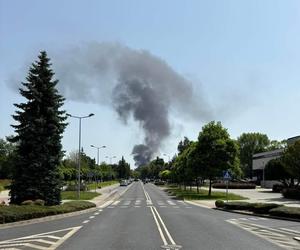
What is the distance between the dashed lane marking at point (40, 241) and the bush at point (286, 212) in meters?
14.2

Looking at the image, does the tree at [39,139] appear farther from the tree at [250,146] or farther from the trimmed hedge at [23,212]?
the tree at [250,146]

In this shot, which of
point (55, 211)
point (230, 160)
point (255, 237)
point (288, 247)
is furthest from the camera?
point (230, 160)

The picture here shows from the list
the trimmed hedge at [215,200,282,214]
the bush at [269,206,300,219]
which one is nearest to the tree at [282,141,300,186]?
the trimmed hedge at [215,200,282,214]

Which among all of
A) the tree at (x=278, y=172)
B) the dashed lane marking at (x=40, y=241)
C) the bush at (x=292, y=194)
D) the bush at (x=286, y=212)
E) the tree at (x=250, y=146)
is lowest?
the dashed lane marking at (x=40, y=241)

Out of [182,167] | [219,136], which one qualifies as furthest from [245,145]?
[219,136]

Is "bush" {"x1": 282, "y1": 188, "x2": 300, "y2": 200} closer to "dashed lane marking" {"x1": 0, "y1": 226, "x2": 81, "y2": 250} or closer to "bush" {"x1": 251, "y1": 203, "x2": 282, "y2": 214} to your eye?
"bush" {"x1": 251, "y1": 203, "x2": 282, "y2": 214}

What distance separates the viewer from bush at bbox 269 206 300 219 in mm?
27438

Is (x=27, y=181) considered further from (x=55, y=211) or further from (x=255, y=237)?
(x=255, y=237)

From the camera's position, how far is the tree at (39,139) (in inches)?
1420

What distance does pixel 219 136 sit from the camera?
64.5 m

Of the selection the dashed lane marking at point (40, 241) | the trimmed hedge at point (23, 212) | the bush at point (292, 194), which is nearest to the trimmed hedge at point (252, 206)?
the trimmed hedge at point (23, 212)

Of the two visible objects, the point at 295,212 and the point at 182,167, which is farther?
the point at 182,167

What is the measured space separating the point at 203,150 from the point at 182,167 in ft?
72.5

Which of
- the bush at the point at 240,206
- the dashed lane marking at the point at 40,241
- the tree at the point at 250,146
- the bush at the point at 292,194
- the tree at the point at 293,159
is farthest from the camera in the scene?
the tree at the point at 250,146
